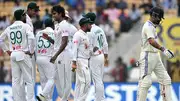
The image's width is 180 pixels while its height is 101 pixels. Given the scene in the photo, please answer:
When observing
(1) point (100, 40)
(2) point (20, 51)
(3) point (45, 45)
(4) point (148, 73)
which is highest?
(1) point (100, 40)

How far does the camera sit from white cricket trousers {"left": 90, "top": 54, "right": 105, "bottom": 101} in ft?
68.5

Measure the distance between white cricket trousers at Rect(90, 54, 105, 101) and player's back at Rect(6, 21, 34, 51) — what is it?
79.2 inches

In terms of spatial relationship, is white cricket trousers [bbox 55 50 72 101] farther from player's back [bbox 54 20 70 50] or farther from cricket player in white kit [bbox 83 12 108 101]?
cricket player in white kit [bbox 83 12 108 101]

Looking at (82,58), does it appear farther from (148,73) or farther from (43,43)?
(148,73)

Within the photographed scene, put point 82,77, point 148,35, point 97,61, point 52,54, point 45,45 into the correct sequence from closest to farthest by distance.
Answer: point 148,35 → point 82,77 → point 52,54 → point 45,45 → point 97,61

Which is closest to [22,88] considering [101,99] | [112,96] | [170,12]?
[101,99]

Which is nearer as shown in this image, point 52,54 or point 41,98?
point 41,98

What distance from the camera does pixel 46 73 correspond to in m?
20.5

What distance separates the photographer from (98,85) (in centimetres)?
2089

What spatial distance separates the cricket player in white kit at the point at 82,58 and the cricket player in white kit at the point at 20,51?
112 centimetres

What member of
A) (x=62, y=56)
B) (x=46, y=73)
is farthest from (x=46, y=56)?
(x=62, y=56)

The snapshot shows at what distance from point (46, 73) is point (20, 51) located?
3.59 feet

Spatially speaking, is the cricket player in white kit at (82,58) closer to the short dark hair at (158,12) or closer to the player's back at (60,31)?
the player's back at (60,31)

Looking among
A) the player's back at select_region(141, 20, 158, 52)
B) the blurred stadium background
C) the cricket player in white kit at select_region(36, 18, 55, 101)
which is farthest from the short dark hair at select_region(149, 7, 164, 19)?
the blurred stadium background
